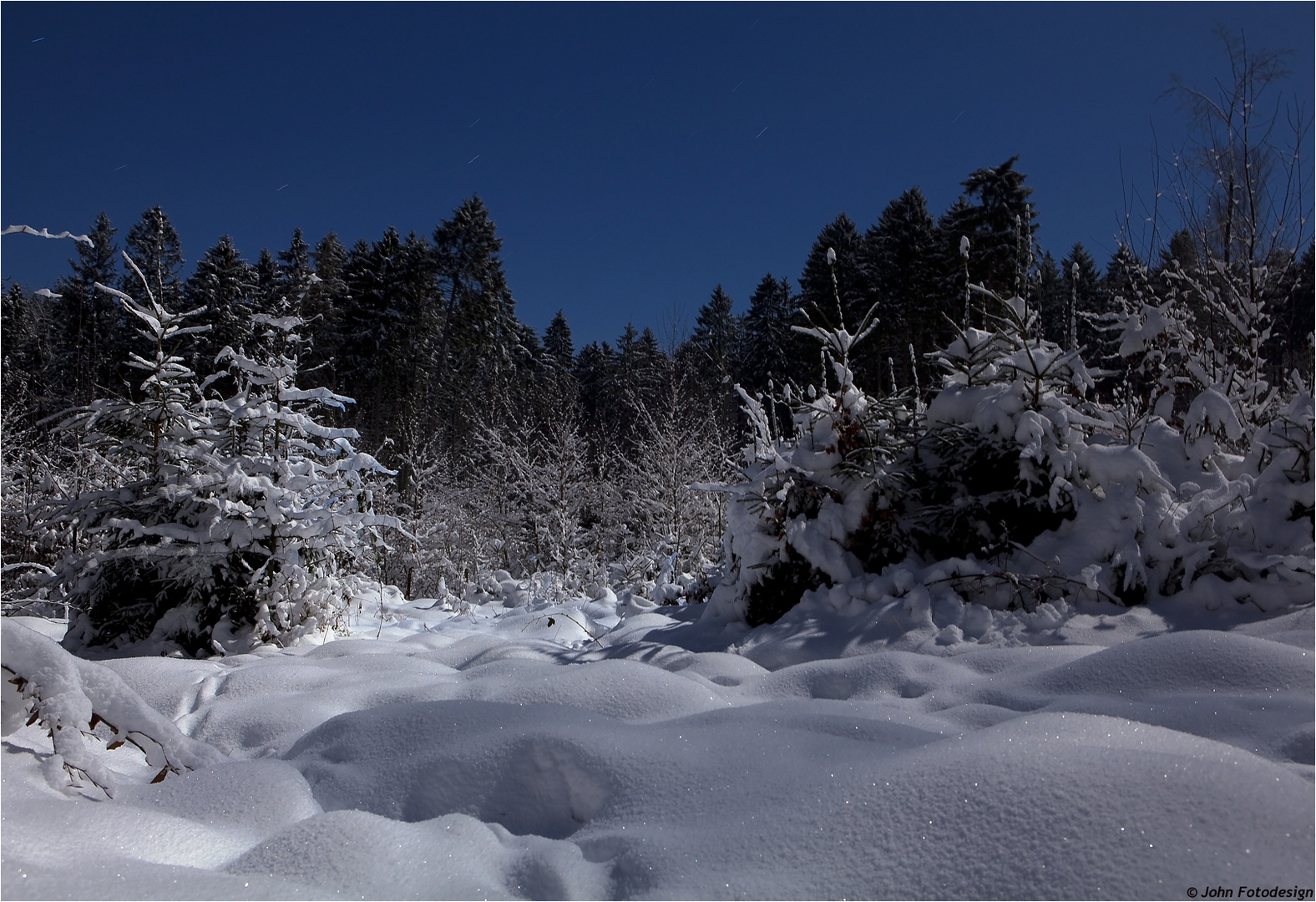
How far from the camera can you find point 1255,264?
6.68m

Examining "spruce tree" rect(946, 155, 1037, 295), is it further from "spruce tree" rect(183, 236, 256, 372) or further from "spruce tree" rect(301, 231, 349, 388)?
"spruce tree" rect(183, 236, 256, 372)

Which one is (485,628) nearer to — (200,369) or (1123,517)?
(1123,517)

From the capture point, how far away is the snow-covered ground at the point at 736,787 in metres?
1.20

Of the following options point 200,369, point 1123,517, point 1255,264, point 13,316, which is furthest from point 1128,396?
point 13,316

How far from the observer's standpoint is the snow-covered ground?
1.20 m

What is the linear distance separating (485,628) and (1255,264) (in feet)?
26.7

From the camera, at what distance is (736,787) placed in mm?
1643

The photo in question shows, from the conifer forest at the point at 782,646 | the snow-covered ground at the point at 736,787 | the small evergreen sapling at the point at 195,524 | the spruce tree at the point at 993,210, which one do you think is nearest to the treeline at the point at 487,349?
the spruce tree at the point at 993,210

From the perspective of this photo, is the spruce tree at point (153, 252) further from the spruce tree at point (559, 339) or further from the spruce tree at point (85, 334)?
the spruce tree at point (559, 339)

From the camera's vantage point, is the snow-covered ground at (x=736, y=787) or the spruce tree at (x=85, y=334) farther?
the spruce tree at (x=85, y=334)

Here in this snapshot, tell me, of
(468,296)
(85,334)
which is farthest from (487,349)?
(85,334)

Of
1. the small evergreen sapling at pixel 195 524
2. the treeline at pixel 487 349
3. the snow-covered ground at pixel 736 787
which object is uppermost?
the treeline at pixel 487 349

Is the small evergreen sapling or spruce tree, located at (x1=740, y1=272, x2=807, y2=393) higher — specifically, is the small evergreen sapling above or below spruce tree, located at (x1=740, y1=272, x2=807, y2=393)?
below

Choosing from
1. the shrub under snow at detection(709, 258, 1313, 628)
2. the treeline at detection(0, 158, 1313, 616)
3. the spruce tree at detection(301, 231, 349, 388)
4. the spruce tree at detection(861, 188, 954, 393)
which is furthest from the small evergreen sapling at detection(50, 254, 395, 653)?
the spruce tree at detection(861, 188, 954, 393)
